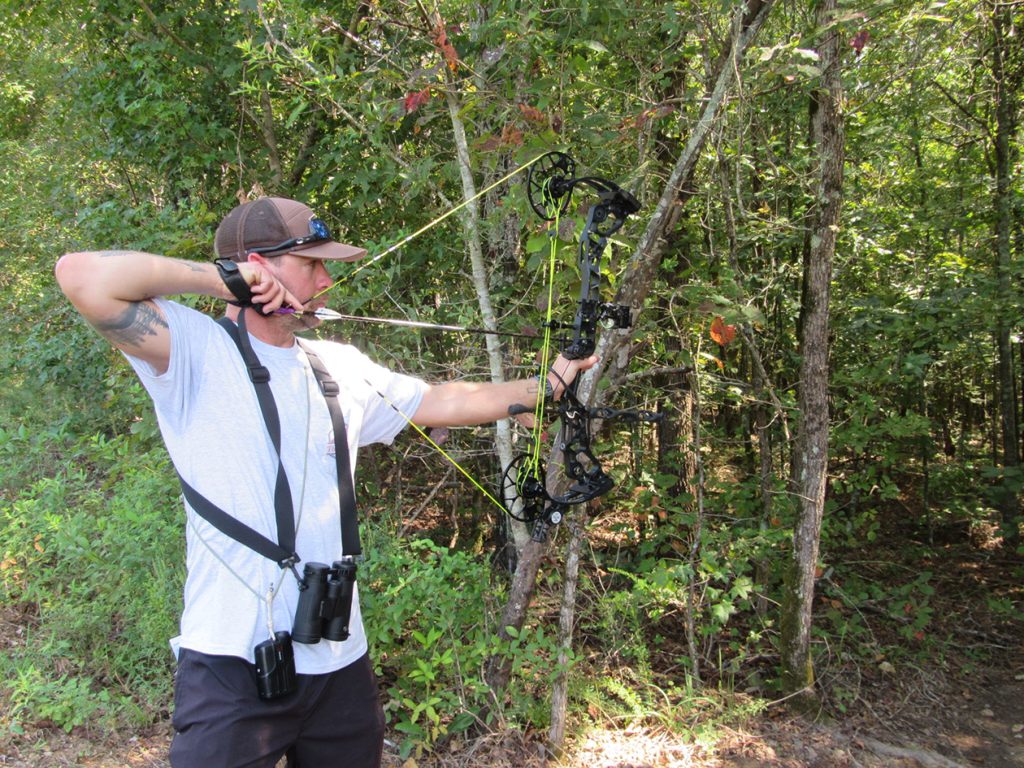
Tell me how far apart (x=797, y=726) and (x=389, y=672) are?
2386mm

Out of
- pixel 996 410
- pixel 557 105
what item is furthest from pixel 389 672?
pixel 996 410

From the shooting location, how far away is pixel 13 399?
771 cm

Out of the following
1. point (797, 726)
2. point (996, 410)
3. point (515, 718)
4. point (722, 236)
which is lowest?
point (797, 726)

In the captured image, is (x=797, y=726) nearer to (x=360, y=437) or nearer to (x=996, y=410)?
(x=360, y=437)

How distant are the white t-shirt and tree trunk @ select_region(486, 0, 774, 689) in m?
1.58

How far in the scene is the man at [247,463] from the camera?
5.33 feet

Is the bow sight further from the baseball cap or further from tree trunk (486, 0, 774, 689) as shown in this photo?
the baseball cap

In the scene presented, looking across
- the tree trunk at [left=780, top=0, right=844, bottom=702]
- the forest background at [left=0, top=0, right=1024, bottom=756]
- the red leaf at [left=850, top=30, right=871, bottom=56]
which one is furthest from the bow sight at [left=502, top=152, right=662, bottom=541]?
the red leaf at [left=850, top=30, right=871, bottom=56]

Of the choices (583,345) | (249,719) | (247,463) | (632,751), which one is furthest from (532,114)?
(632,751)

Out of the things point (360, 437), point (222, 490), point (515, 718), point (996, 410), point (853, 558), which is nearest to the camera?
point (222, 490)

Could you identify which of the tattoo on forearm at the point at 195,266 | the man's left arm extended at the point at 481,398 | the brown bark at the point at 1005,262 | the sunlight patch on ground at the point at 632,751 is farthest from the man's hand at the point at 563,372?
the brown bark at the point at 1005,262

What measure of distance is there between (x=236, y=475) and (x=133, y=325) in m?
0.43

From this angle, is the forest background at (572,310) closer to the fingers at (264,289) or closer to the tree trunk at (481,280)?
the tree trunk at (481,280)

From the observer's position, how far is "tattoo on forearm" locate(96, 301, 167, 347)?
5.06 ft
